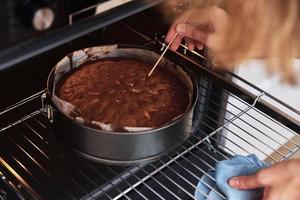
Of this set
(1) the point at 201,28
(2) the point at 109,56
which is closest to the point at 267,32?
(1) the point at 201,28

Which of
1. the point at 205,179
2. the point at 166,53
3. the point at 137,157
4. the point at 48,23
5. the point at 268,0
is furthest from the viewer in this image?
the point at 166,53

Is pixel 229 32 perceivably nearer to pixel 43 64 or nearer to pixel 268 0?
pixel 268 0

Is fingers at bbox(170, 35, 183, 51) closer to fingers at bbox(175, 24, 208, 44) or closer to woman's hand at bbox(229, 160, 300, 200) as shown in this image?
fingers at bbox(175, 24, 208, 44)

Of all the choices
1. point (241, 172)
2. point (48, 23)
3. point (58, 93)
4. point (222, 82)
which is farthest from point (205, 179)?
point (48, 23)

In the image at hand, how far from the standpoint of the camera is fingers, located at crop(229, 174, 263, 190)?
0.82 meters

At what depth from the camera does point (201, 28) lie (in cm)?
97

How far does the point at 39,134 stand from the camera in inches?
36.3

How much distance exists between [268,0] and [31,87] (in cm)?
49

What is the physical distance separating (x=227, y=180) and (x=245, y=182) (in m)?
0.03

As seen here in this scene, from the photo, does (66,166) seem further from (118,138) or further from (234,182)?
(234,182)

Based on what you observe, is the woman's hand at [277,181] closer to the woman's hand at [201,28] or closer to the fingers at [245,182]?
the fingers at [245,182]

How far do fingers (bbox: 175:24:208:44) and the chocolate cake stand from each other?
0.08 metres

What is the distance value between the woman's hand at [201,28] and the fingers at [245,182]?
254mm

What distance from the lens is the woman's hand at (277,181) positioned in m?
0.81
